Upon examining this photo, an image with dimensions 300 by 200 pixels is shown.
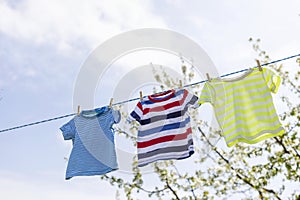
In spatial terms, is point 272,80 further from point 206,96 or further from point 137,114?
point 137,114

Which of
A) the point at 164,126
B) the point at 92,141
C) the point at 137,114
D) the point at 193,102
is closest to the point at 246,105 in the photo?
the point at 193,102

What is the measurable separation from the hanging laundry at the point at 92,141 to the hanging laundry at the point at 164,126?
1.11 feet

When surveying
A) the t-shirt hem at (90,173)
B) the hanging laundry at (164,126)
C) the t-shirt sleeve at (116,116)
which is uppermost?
the t-shirt sleeve at (116,116)

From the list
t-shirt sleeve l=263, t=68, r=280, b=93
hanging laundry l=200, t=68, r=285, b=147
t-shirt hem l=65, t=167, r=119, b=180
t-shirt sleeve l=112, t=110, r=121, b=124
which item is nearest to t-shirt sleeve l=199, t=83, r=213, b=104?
hanging laundry l=200, t=68, r=285, b=147

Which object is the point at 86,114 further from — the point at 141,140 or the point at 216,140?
the point at 216,140

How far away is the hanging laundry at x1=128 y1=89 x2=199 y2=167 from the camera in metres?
4.41

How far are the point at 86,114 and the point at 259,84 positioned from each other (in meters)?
2.20

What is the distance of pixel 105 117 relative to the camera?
496 centimetres

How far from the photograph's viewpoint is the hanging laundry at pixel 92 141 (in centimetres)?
459

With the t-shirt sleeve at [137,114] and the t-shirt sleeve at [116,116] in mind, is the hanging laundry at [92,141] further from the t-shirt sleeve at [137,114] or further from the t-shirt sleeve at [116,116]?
the t-shirt sleeve at [137,114]

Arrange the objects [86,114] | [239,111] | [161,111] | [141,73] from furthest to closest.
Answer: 1. [141,73]
2. [86,114]
3. [161,111]
4. [239,111]

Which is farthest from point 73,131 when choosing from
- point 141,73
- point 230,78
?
point 230,78

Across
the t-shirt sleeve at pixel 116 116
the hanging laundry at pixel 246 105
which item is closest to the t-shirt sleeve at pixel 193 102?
the hanging laundry at pixel 246 105

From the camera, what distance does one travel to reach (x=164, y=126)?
15.1 feet
